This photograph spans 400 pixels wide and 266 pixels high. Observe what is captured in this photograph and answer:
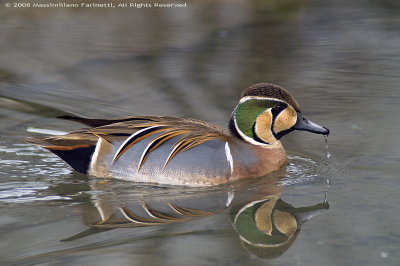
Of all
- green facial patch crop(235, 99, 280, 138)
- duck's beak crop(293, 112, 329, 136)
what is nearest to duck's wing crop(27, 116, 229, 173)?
green facial patch crop(235, 99, 280, 138)

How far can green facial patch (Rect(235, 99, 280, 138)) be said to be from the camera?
25.6 ft

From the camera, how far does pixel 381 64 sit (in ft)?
37.4

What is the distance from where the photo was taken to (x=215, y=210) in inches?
267

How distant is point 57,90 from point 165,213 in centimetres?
430

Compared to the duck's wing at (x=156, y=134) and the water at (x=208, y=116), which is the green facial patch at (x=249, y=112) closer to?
the duck's wing at (x=156, y=134)

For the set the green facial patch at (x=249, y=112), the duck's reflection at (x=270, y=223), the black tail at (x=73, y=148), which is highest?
the green facial patch at (x=249, y=112)

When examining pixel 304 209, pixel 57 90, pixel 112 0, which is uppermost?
pixel 112 0

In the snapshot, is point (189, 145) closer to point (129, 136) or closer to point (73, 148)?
point (129, 136)

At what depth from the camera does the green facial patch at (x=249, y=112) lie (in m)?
7.80

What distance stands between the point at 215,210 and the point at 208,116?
2.88 m

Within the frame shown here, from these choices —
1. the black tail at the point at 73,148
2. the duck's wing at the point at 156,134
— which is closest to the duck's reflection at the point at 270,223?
the duck's wing at the point at 156,134

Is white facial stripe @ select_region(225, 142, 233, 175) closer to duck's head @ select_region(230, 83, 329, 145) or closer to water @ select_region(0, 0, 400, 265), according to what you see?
water @ select_region(0, 0, 400, 265)

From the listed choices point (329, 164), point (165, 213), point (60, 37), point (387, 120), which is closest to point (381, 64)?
point (387, 120)

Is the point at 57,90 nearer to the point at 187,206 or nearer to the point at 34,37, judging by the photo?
the point at 34,37
